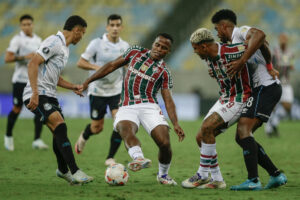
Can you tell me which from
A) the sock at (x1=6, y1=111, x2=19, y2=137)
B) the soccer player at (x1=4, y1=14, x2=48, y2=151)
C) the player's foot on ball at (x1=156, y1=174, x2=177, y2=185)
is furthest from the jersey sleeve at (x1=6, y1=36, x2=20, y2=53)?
the player's foot on ball at (x1=156, y1=174, x2=177, y2=185)

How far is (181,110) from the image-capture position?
69.5 feet

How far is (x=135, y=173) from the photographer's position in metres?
7.96

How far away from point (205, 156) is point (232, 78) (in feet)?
3.28

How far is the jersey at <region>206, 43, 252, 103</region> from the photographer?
647 cm

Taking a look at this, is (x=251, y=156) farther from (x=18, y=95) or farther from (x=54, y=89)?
(x=18, y=95)

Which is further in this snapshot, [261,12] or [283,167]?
[261,12]

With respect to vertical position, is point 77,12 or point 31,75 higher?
point 77,12

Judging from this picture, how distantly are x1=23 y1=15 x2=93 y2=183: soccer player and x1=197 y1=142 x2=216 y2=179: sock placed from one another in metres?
1.37

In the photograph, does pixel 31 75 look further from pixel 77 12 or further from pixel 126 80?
pixel 77 12

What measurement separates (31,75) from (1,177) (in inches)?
62.4

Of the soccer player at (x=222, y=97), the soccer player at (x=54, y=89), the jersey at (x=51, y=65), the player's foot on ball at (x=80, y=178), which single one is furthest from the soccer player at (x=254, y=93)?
the jersey at (x=51, y=65)

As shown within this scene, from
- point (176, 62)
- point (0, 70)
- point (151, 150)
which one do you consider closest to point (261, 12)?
point (176, 62)

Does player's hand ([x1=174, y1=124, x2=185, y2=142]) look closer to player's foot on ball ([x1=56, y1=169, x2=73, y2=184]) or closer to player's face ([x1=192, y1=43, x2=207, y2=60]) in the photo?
player's face ([x1=192, y1=43, x2=207, y2=60])

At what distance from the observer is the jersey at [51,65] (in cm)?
682
